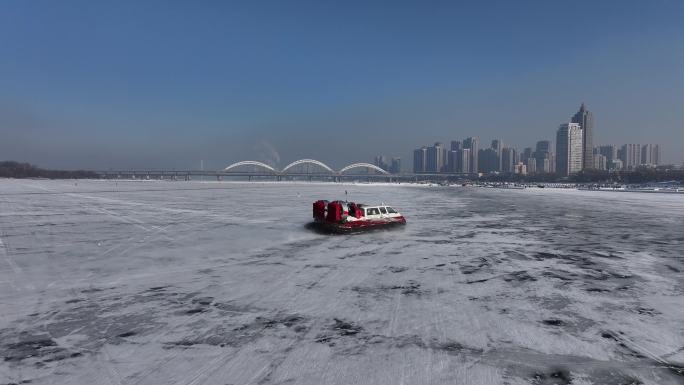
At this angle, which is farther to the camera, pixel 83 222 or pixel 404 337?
pixel 83 222

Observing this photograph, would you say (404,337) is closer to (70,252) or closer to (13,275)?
(13,275)

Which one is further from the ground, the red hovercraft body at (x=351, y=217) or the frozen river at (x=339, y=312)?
the red hovercraft body at (x=351, y=217)

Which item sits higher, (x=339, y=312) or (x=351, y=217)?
(x=351, y=217)

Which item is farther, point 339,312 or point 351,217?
point 351,217

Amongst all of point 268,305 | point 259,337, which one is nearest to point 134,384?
point 259,337

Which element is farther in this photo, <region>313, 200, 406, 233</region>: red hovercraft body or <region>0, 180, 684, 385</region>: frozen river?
<region>313, 200, 406, 233</region>: red hovercraft body
